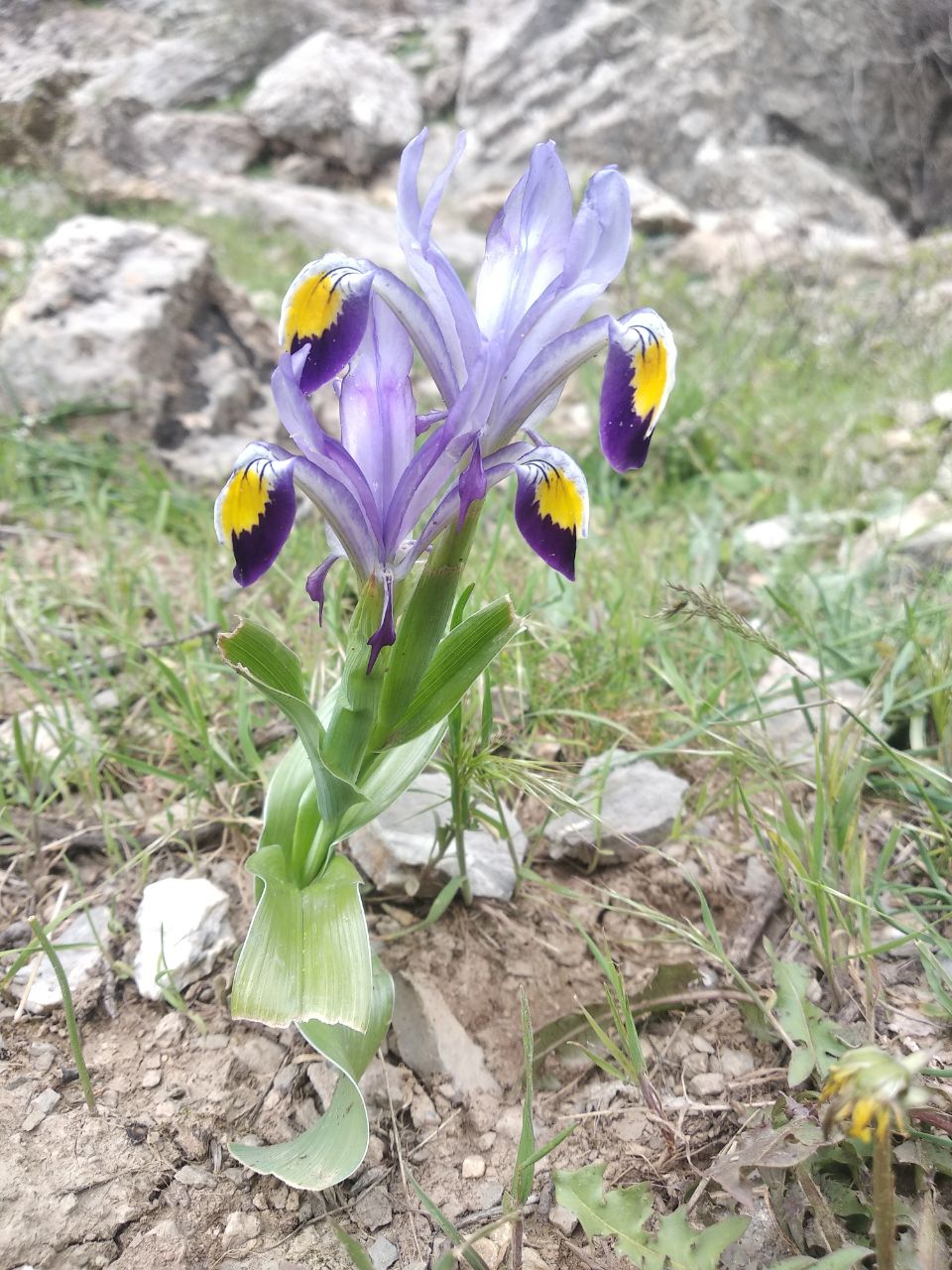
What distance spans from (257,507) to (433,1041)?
95cm

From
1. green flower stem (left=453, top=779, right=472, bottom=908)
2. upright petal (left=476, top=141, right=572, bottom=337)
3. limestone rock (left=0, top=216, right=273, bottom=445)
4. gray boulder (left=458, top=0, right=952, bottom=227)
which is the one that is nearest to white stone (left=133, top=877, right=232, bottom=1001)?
green flower stem (left=453, top=779, right=472, bottom=908)

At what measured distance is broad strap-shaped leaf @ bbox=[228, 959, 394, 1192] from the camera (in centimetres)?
117

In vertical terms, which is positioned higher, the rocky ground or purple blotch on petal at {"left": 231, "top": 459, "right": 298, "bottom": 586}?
purple blotch on petal at {"left": 231, "top": 459, "right": 298, "bottom": 586}

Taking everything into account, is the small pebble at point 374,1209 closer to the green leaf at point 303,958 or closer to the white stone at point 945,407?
the green leaf at point 303,958

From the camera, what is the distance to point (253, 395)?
13.2 ft

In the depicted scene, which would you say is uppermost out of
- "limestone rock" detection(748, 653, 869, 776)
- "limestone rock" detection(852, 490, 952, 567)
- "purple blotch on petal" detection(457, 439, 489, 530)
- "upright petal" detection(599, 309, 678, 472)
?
"upright petal" detection(599, 309, 678, 472)

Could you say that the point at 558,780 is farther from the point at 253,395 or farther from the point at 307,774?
the point at 253,395

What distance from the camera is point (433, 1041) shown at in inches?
57.8

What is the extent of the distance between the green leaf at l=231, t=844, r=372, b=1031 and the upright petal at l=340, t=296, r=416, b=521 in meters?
0.62

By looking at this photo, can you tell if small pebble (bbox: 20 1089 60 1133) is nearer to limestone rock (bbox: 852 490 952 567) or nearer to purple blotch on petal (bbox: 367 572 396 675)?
purple blotch on petal (bbox: 367 572 396 675)

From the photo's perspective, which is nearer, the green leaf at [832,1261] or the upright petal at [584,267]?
the green leaf at [832,1261]

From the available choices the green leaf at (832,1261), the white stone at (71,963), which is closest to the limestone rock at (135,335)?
the white stone at (71,963)

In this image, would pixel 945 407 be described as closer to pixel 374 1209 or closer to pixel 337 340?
pixel 337 340

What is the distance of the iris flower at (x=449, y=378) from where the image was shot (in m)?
1.19
